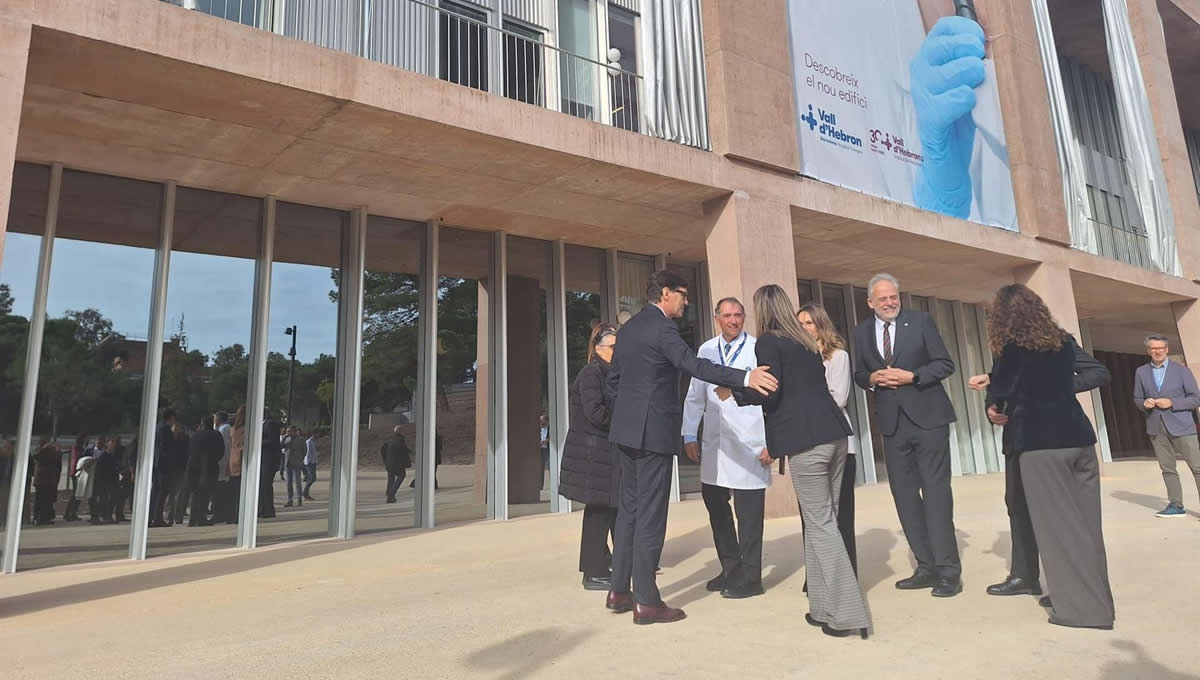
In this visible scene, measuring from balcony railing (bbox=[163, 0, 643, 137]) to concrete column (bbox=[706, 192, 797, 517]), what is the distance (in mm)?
1532

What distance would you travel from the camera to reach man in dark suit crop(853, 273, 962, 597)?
13.4 ft

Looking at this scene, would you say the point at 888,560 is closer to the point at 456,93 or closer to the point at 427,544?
the point at 427,544

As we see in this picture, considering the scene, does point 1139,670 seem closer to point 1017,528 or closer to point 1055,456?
point 1055,456

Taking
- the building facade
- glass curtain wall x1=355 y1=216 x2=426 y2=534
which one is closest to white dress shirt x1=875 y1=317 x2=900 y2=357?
the building facade

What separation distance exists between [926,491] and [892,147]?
26.2 ft

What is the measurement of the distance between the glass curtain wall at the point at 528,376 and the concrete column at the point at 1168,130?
15.0 meters

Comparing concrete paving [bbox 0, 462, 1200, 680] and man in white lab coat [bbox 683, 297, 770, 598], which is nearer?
concrete paving [bbox 0, 462, 1200, 680]

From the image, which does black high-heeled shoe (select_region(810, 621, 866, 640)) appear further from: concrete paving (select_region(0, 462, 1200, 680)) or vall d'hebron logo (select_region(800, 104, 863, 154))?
vall d'hebron logo (select_region(800, 104, 863, 154))

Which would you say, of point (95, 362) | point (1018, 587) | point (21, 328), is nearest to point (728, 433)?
point (1018, 587)

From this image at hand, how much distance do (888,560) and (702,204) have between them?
16.9 feet

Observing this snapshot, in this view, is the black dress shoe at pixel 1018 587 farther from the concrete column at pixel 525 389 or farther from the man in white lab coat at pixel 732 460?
the concrete column at pixel 525 389

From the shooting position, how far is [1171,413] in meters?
6.81

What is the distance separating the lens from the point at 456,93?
6.68 m

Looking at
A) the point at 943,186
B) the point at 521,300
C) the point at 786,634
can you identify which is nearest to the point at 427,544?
the point at 521,300
